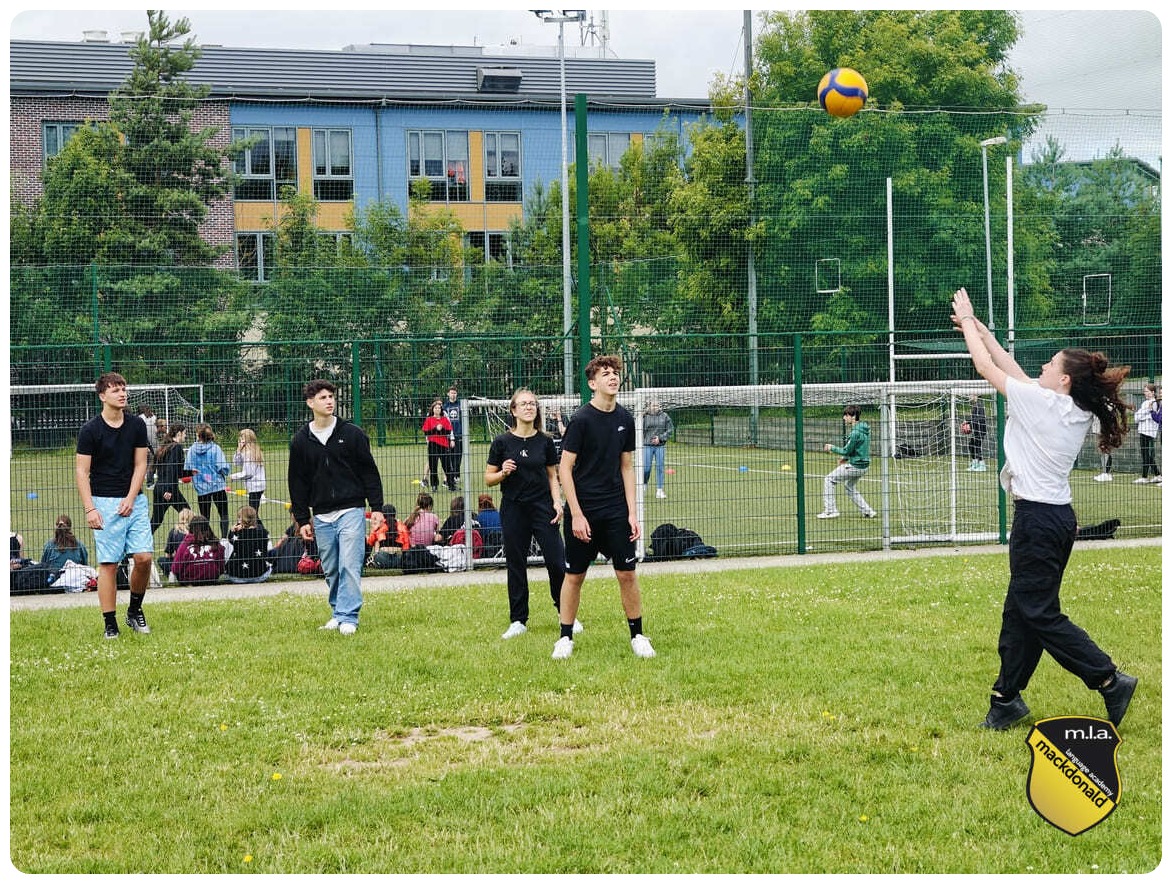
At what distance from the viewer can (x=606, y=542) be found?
27.6ft

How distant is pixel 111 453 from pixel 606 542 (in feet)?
11.8

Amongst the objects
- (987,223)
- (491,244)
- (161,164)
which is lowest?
(987,223)

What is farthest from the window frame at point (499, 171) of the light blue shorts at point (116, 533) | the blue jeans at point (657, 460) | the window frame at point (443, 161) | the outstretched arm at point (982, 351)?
the outstretched arm at point (982, 351)

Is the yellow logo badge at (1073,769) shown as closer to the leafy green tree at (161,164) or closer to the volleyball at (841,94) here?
the volleyball at (841,94)

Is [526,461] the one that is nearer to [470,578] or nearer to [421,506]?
[470,578]

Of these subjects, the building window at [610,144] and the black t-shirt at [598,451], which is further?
the building window at [610,144]

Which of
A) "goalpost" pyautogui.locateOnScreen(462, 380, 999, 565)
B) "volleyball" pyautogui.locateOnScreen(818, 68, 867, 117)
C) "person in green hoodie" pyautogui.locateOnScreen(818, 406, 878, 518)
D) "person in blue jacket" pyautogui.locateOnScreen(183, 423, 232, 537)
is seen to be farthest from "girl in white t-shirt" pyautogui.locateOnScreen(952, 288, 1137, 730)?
"person in green hoodie" pyautogui.locateOnScreen(818, 406, 878, 518)

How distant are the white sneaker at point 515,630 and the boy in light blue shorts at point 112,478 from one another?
8.60ft

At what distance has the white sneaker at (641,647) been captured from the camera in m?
8.37

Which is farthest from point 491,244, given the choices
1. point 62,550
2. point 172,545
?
point 62,550

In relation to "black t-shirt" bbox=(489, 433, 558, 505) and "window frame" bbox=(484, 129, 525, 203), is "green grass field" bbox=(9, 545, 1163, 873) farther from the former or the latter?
"window frame" bbox=(484, 129, 525, 203)

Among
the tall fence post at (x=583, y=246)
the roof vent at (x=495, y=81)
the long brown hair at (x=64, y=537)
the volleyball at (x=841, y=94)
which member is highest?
the roof vent at (x=495, y=81)

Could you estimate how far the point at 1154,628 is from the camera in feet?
29.2

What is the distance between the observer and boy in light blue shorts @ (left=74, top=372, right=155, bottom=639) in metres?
9.20
